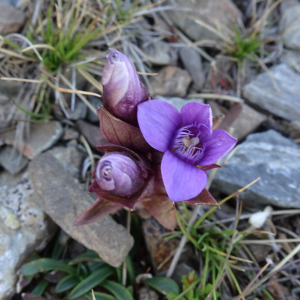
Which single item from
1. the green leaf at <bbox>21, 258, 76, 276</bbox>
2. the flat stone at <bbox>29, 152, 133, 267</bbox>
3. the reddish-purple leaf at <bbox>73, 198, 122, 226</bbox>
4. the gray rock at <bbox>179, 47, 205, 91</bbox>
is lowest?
the green leaf at <bbox>21, 258, 76, 276</bbox>

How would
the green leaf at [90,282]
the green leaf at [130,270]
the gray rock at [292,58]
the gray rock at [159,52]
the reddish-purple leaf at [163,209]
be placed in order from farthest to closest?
the gray rock at [292,58]
the gray rock at [159,52]
the green leaf at [130,270]
the green leaf at [90,282]
the reddish-purple leaf at [163,209]

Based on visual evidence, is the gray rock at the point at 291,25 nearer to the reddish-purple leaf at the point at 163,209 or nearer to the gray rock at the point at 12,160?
the reddish-purple leaf at the point at 163,209

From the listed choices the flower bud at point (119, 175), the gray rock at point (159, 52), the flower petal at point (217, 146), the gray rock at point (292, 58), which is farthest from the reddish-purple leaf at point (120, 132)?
the gray rock at point (292, 58)

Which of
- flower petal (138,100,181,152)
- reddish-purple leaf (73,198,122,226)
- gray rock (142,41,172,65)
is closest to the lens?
flower petal (138,100,181,152)

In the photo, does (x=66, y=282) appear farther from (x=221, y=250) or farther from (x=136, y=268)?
(x=221, y=250)

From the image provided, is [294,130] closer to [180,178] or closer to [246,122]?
[246,122]

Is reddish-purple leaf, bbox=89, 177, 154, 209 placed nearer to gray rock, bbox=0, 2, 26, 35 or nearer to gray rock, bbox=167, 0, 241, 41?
gray rock, bbox=0, 2, 26, 35

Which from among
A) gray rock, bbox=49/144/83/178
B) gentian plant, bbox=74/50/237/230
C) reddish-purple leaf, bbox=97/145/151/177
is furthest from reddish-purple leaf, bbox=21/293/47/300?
reddish-purple leaf, bbox=97/145/151/177
